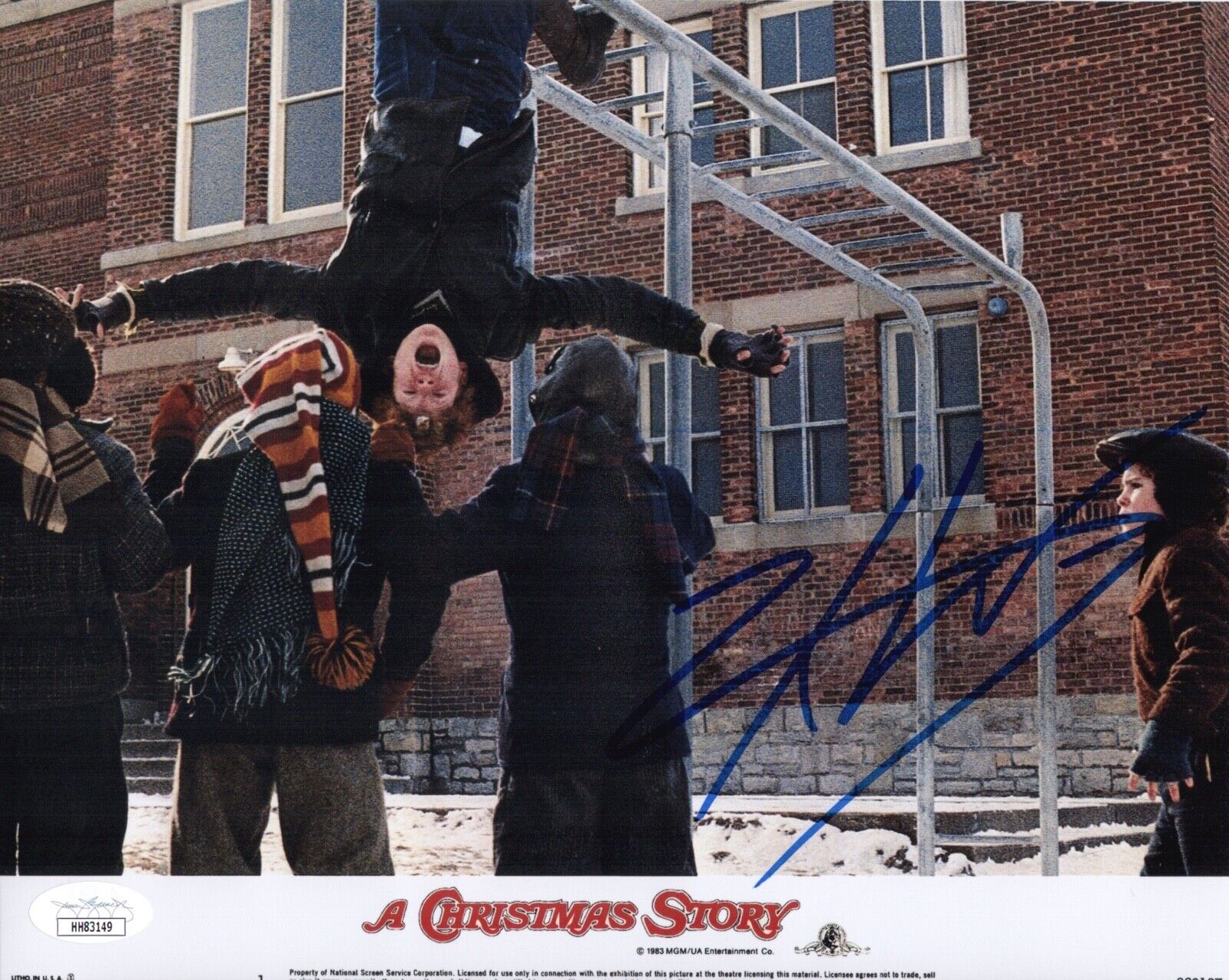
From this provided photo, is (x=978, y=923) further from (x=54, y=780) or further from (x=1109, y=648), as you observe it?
(x=54, y=780)

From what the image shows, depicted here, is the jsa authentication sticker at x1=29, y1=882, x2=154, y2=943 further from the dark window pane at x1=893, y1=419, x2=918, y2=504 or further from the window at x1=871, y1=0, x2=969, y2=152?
the window at x1=871, y1=0, x2=969, y2=152

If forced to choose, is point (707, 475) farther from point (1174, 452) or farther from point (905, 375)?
point (1174, 452)

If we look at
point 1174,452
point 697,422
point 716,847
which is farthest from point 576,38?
point 716,847

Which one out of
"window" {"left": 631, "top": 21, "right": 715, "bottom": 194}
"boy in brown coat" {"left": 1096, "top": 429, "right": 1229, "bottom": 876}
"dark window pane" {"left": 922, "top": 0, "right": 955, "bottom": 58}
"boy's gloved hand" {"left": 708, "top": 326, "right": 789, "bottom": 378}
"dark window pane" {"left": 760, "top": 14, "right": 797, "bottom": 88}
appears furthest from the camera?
"window" {"left": 631, "top": 21, "right": 715, "bottom": 194}

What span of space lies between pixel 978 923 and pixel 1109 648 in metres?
0.74

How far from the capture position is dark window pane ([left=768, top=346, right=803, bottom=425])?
167 inches

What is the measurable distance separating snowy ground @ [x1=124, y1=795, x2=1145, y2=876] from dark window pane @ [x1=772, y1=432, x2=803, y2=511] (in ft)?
2.52

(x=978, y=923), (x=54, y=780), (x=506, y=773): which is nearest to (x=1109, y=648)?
(x=978, y=923)

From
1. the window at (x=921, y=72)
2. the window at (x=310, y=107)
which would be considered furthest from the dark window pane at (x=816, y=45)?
the window at (x=310, y=107)

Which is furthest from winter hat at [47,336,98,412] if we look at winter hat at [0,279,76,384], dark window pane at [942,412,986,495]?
dark window pane at [942,412,986,495]

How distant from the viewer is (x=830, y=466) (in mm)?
4184

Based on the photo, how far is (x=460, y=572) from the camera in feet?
13.3

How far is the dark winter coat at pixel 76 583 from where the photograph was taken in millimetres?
4035

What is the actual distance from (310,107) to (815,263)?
147cm
